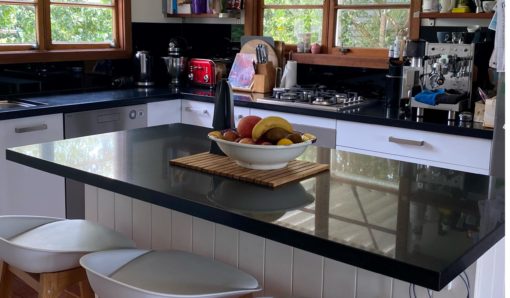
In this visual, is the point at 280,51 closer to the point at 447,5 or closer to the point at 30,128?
the point at 447,5

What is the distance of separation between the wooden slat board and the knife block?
6.65 feet

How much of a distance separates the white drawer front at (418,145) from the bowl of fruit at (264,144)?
133 centimetres

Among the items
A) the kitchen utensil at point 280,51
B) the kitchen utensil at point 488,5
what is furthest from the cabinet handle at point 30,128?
the kitchen utensil at point 488,5

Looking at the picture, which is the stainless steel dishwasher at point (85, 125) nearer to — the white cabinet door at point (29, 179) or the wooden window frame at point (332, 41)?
the white cabinet door at point (29, 179)

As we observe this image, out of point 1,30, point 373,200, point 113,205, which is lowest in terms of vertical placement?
point 113,205

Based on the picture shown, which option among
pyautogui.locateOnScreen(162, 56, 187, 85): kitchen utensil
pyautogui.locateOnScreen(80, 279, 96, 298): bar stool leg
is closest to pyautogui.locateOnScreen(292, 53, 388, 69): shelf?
pyautogui.locateOnScreen(162, 56, 187, 85): kitchen utensil

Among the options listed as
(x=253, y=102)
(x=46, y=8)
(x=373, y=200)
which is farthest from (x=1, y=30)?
(x=373, y=200)

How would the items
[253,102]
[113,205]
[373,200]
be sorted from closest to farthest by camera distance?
1. [373,200]
2. [113,205]
3. [253,102]

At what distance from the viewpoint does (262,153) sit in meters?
1.74

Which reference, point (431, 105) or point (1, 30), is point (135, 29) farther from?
point (431, 105)

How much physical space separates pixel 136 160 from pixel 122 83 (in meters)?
2.43

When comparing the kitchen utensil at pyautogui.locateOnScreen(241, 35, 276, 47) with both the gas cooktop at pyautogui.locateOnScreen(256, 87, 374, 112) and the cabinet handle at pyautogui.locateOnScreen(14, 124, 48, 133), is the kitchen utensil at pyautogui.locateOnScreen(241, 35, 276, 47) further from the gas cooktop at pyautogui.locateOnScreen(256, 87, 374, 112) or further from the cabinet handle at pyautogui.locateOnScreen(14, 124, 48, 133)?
the cabinet handle at pyautogui.locateOnScreen(14, 124, 48, 133)

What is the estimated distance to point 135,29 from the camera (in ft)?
14.3

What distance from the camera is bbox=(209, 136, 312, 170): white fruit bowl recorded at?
173 centimetres
